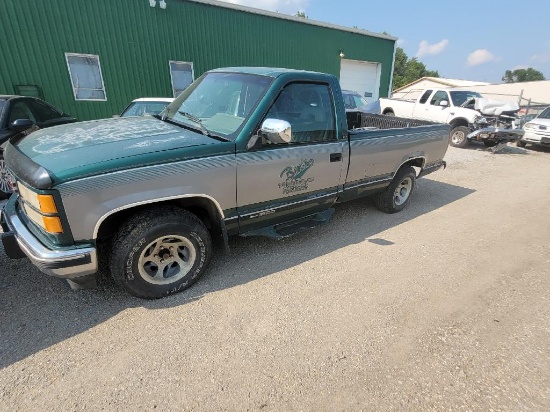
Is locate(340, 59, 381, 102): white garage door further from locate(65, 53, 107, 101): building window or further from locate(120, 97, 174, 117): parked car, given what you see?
locate(120, 97, 174, 117): parked car

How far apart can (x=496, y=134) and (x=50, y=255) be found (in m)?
12.3

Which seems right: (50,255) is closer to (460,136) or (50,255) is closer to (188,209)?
(188,209)

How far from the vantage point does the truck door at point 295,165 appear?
2.86 meters

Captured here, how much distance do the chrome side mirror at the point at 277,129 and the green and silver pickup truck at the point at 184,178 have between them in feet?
0.04

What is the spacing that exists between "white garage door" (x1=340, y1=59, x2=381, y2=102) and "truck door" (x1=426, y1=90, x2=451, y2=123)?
5364mm

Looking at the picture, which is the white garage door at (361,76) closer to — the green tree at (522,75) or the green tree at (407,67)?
the green tree at (407,67)

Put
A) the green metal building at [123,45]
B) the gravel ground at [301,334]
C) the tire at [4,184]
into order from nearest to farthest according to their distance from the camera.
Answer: the gravel ground at [301,334], the tire at [4,184], the green metal building at [123,45]

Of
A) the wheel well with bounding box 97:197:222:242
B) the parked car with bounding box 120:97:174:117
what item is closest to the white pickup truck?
the parked car with bounding box 120:97:174:117

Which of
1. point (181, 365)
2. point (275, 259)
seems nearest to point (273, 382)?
point (181, 365)

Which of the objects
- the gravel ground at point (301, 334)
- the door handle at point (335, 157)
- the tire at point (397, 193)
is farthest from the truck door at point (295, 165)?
the tire at point (397, 193)

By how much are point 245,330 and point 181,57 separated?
11.0m

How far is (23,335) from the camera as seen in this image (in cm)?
228

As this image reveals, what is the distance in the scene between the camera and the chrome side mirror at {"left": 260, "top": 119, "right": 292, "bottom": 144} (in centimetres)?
252

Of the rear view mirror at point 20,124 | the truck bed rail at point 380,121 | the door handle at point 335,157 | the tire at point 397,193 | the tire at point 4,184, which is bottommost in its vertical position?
the tire at point 397,193
